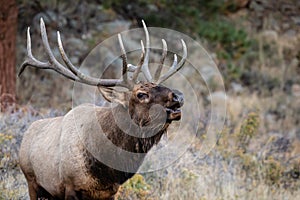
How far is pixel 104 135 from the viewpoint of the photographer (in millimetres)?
4688

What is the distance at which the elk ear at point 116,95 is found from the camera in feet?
15.1

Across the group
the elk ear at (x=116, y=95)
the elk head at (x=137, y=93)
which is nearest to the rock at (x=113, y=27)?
the elk head at (x=137, y=93)

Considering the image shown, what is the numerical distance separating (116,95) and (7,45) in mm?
5916

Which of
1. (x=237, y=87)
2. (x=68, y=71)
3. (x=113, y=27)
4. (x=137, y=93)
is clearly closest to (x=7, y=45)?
(x=113, y=27)

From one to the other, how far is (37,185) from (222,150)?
137 inches

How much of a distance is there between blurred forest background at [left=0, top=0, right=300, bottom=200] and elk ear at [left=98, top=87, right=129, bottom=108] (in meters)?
2.16

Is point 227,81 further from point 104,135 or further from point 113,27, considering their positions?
point 104,135

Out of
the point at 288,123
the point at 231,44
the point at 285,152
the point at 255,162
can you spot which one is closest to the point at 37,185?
the point at 255,162

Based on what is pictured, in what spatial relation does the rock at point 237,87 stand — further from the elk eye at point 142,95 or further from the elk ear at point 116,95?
the elk eye at point 142,95

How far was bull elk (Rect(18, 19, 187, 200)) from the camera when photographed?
4406 mm

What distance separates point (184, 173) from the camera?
6824mm

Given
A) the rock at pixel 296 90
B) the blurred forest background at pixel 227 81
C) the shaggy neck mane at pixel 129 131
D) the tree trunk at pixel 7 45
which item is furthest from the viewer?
the rock at pixel 296 90

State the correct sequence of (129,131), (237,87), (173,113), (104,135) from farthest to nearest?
(237,87), (104,135), (129,131), (173,113)

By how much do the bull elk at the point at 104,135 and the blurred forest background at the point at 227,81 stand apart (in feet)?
5.98
